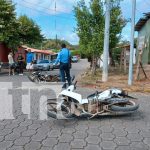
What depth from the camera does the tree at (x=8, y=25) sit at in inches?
996

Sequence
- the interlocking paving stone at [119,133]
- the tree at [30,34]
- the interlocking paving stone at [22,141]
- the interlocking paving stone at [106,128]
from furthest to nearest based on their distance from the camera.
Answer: the tree at [30,34]
the interlocking paving stone at [106,128]
the interlocking paving stone at [119,133]
the interlocking paving stone at [22,141]

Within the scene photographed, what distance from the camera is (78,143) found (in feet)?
19.0

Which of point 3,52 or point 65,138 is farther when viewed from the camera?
point 3,52

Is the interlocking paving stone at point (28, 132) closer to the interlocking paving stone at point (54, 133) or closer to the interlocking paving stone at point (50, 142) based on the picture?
the interlocking paving stone at point (54, 133)

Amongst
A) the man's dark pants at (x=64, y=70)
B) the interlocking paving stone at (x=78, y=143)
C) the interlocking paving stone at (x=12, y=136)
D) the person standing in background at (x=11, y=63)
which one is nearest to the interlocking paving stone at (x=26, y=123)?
the interlocking paving stone at (x=12, y=136)

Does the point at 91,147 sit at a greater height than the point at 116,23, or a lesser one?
lesser

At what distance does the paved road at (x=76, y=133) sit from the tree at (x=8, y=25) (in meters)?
18.1

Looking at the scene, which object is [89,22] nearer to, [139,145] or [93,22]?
[93,22]

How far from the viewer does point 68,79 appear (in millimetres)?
13664

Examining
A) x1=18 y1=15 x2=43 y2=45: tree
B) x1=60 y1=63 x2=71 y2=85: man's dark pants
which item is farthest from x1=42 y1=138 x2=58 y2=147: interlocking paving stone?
x1=18 y1=15 x2=43 y2=45: tree

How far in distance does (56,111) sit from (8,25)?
65.0ft

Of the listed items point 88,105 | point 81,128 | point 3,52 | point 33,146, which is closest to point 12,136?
point 33,146

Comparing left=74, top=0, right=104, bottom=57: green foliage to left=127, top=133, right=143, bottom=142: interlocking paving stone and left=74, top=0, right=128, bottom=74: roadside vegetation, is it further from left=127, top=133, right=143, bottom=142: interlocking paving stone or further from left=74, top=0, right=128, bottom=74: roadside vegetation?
left=127, top=133, right=143, bottom=142: interlocking paving stone

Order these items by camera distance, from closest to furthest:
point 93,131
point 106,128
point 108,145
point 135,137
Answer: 1. point 108,145
2. point 135,137
3. point 93,131
4. point 106,128
